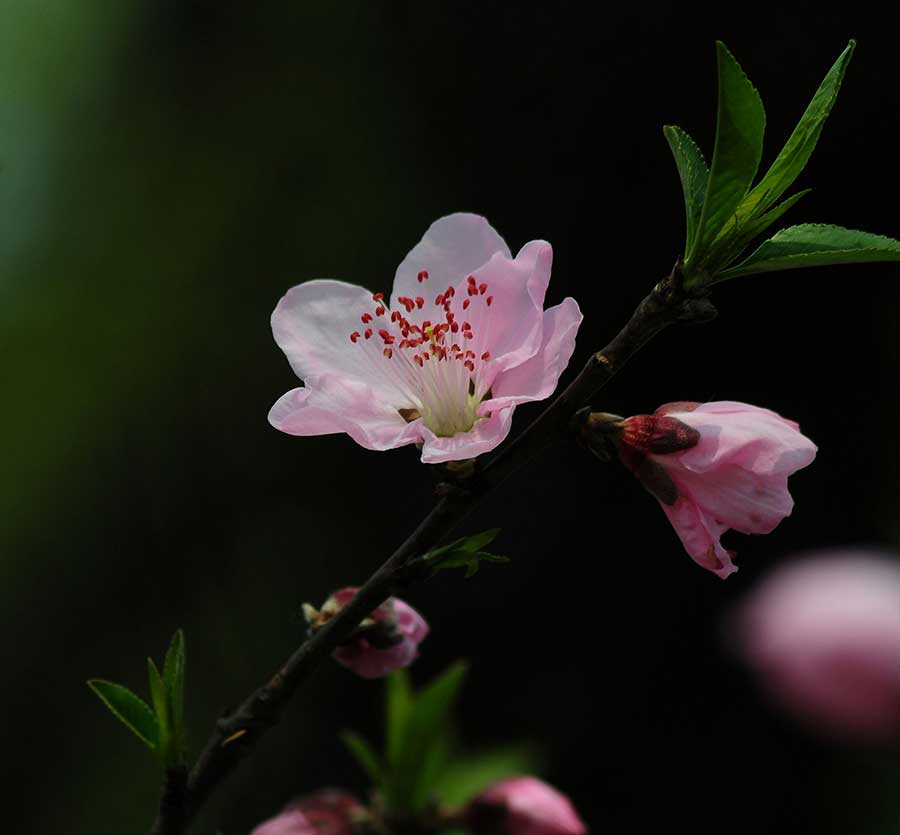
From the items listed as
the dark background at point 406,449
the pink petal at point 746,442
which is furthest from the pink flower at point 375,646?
the dark background at point 406,449

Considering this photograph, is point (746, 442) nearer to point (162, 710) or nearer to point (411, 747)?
point (162, 710)

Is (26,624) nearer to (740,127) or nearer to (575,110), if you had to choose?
(575,110)

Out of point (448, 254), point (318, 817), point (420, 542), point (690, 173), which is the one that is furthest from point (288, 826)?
point (690, 173)

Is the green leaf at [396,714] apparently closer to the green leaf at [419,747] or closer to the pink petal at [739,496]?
the green leaf at [419,747]

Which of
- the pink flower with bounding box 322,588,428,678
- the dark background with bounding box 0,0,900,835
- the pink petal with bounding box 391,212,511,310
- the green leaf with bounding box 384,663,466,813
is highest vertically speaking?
the pink petal with bounding box 391,212,511,310

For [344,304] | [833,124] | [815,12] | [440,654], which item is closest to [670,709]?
[440,654]

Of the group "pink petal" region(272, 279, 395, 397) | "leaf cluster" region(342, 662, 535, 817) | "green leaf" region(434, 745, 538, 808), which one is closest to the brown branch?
"pink petal" region(272, 279, 395, 397)

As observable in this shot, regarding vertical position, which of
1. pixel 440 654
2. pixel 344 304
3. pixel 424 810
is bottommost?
pixel 440 654

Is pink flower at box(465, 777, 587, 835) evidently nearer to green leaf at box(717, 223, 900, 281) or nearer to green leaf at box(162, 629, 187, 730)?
green leaf at box(162, 629, 187, 730)
